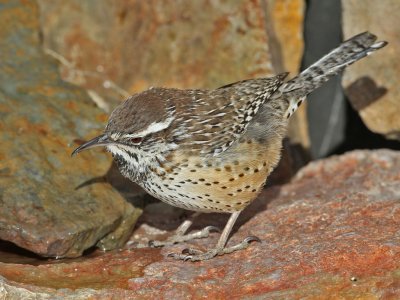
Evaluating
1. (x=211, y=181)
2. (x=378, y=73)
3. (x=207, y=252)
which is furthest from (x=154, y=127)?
(x=378, y=73)

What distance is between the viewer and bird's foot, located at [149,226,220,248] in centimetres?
504

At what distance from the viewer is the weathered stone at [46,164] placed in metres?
4.70

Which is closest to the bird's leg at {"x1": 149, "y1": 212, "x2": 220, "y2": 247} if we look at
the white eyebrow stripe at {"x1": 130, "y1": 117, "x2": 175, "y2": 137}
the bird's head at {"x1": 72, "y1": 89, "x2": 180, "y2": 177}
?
the bird's head at {"x1": 72, "y1": 89, "x2": 180, "y2": 177}

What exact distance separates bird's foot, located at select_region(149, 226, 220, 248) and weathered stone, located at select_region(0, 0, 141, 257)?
26 centimetres

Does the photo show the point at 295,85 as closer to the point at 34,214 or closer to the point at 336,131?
the point at 336,131

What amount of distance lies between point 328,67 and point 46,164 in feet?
7.02

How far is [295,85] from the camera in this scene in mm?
5418

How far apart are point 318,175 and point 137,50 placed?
2025 millimetres

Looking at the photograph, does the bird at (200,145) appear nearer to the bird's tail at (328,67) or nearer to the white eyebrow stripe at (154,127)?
the white eyebrow stripe at (154,127)

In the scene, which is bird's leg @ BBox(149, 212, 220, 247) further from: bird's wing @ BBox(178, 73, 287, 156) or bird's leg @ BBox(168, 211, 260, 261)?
bird's wing @ BBox(178, 73, 287, 156)

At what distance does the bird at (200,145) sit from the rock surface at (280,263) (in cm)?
23

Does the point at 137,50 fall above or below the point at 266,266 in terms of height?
above

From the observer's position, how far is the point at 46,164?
16.9ft

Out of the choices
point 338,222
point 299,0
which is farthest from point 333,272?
point 299,0
